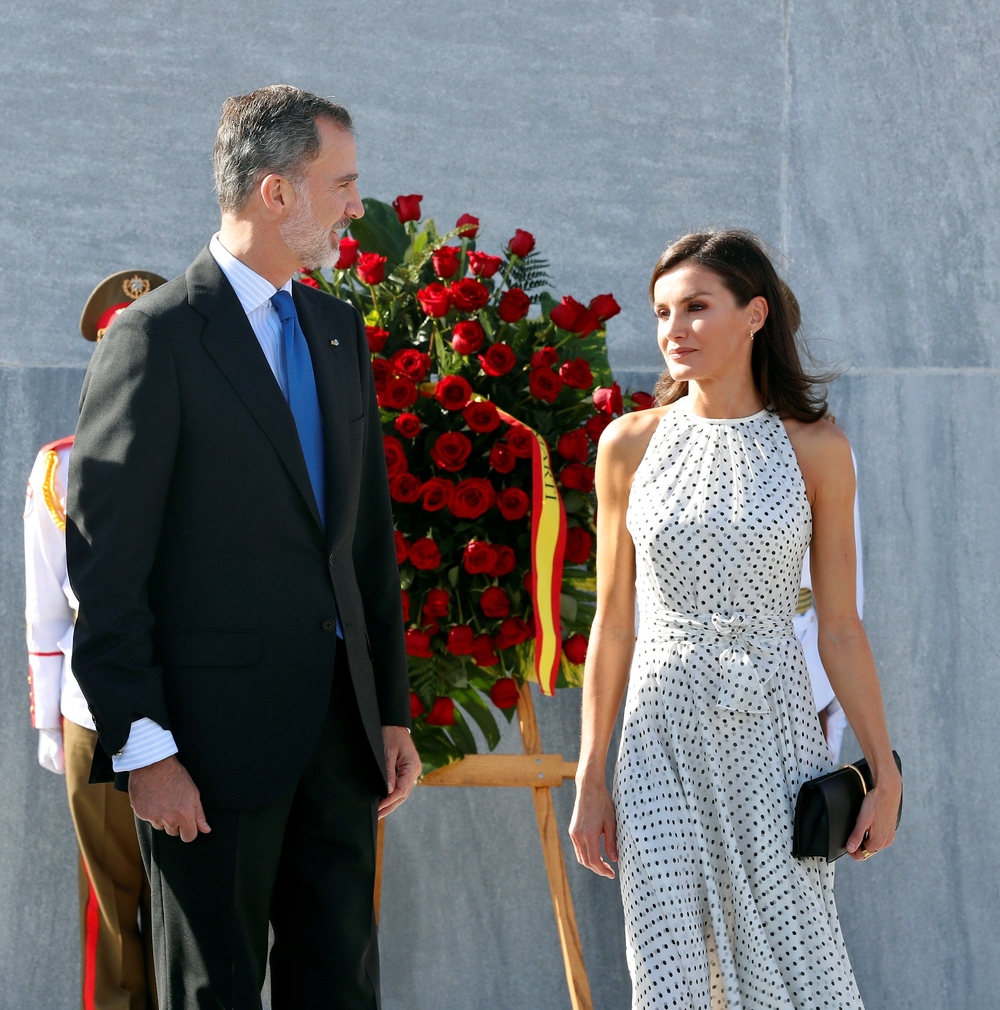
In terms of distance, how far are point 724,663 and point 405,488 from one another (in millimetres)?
870

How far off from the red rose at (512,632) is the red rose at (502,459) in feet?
1.12

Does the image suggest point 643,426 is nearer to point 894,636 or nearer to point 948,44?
point 894,636

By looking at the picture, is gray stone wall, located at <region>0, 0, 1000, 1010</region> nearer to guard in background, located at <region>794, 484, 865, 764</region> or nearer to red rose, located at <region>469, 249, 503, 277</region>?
guard in background, located at <region>794, 484, 865, 764</region>

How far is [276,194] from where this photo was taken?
6.33 ft

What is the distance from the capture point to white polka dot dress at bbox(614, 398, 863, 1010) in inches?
77.0

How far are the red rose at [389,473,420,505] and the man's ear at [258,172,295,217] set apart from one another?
2.67 feet

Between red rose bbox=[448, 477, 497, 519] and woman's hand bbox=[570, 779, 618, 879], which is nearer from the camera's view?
woman's hand bbox=[570, 779, 618, 879]

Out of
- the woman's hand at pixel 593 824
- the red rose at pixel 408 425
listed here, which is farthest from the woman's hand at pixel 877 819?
the red rose at pixel 408 425

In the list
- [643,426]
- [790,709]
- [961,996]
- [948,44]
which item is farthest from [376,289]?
[961,996]

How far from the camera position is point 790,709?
6.80ft

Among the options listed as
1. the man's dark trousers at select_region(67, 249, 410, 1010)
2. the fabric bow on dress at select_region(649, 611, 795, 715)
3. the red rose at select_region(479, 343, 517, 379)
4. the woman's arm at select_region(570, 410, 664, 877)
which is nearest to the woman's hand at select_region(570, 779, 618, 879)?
the woman's arm at select_region(570, 410, 664, 877)

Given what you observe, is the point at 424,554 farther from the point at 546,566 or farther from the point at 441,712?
the point at 441,712

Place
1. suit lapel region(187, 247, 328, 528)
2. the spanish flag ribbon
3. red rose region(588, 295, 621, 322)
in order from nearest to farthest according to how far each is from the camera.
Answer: suit lapel region(187, 247, 328, 528) → the spanish flag ribbon → red rose region(588, 295, 621, 322)

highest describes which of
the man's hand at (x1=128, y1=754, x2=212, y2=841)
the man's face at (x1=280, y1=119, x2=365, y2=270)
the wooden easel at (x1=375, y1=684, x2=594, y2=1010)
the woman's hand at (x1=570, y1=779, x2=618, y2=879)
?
the man's face at (x1=280, y1=119, x2=365, y2=270)
